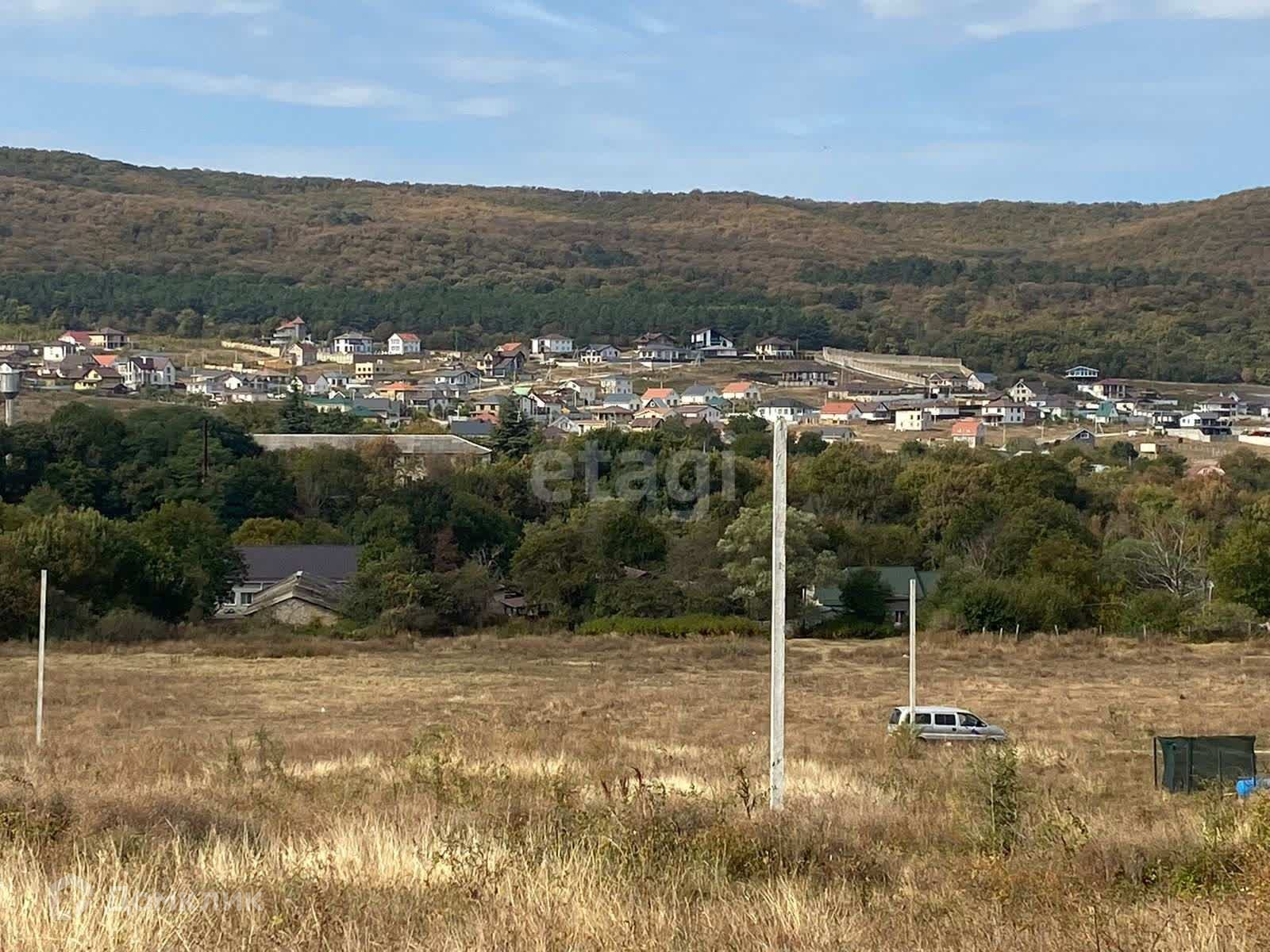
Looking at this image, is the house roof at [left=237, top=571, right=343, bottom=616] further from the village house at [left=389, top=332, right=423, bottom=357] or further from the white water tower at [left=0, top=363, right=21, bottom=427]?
the village house at [left=389, top=332, right=423, bottom=357]

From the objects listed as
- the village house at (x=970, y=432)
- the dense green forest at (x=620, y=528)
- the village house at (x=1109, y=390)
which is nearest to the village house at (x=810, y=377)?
the village house at (x=1109, y=390)

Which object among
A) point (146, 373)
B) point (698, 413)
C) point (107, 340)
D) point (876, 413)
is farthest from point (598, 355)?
point (698, 413)

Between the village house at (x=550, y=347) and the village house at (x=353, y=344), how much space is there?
515 inches

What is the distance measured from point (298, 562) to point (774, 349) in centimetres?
8245

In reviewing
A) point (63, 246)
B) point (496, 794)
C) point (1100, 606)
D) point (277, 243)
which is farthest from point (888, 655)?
point (277, 243)

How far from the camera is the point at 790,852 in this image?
695cm

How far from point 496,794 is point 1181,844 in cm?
405

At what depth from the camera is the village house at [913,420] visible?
272 feet

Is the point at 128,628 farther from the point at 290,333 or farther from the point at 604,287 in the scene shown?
the point at 604,287

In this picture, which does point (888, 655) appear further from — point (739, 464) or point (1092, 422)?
point (1092, 422)

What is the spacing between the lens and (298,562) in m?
41.3

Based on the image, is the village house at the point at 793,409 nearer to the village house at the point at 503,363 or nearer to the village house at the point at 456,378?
the village house at the point at 456,378

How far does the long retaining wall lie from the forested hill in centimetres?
408

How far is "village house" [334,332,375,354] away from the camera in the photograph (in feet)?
392
